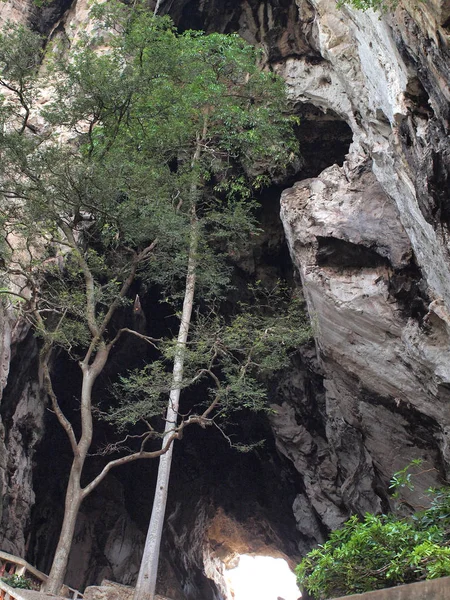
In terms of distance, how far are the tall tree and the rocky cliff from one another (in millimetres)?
1056

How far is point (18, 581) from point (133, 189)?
6448mm

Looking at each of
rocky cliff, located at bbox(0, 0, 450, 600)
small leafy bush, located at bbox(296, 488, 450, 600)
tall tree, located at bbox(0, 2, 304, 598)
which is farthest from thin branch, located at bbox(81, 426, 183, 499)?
small leafy bush, located at bbox(296, 488, 450, 600)

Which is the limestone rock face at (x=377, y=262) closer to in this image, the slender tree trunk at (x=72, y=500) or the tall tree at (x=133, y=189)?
the tall tree at (x=133, y=189)

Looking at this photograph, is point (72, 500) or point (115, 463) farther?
point (115, 463)

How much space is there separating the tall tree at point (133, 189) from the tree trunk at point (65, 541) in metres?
0.02

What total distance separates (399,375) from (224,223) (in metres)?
4.88

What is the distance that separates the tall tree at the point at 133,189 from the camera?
9.20m

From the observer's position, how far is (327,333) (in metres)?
10.2

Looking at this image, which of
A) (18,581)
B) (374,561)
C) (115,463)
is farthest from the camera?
(18,581)

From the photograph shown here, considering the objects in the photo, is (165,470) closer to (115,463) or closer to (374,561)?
(115,463)

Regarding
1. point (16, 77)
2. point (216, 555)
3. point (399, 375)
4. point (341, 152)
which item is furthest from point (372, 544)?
point (216, 555)

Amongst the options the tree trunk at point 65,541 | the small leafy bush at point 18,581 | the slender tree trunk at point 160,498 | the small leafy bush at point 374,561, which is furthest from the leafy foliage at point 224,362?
the small leafy bush at point 374,561

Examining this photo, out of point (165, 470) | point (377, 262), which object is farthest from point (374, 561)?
point (377, 262)

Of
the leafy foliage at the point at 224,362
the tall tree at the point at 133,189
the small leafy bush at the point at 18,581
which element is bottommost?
the small leafy bush at the point at 18,581
